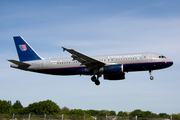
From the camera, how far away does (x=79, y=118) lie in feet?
94.7

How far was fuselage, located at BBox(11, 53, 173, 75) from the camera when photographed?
131 ft

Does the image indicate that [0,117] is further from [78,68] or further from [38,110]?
[38,110]

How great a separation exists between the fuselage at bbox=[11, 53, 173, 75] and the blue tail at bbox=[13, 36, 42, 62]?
1.53 m

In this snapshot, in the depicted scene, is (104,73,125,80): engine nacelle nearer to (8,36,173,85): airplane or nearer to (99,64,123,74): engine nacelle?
(8,36,173,85): airplane

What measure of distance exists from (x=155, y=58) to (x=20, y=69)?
2257 centimetres

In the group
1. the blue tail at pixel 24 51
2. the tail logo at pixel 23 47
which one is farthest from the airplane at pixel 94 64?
the tail logo at pixel 23 47

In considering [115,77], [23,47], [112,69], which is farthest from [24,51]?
[112,69]

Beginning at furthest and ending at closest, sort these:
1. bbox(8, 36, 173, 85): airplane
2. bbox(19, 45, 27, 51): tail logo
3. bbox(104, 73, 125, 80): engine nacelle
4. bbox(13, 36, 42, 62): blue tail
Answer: bbox(19, 45, 27, 51): tail logo
bbox(13, 36, 42, 62): blue tail
bbox(104, 73, 125, 80): engine nacelle
bbox(8, 36, 173, 85): airplane

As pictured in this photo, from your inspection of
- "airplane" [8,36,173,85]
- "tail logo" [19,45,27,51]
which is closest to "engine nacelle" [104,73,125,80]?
"airplane" [8,36,173,85]

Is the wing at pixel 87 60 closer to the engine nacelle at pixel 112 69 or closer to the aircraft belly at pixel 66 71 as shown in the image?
the engine nacelle at pixel 112 69

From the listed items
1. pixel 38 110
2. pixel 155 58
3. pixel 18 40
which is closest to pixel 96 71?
pixel 155 58

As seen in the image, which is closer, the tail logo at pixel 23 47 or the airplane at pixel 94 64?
the airplane at pixel 94 64

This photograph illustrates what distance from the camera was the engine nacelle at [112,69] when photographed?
39.4m

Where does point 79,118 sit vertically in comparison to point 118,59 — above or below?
below
